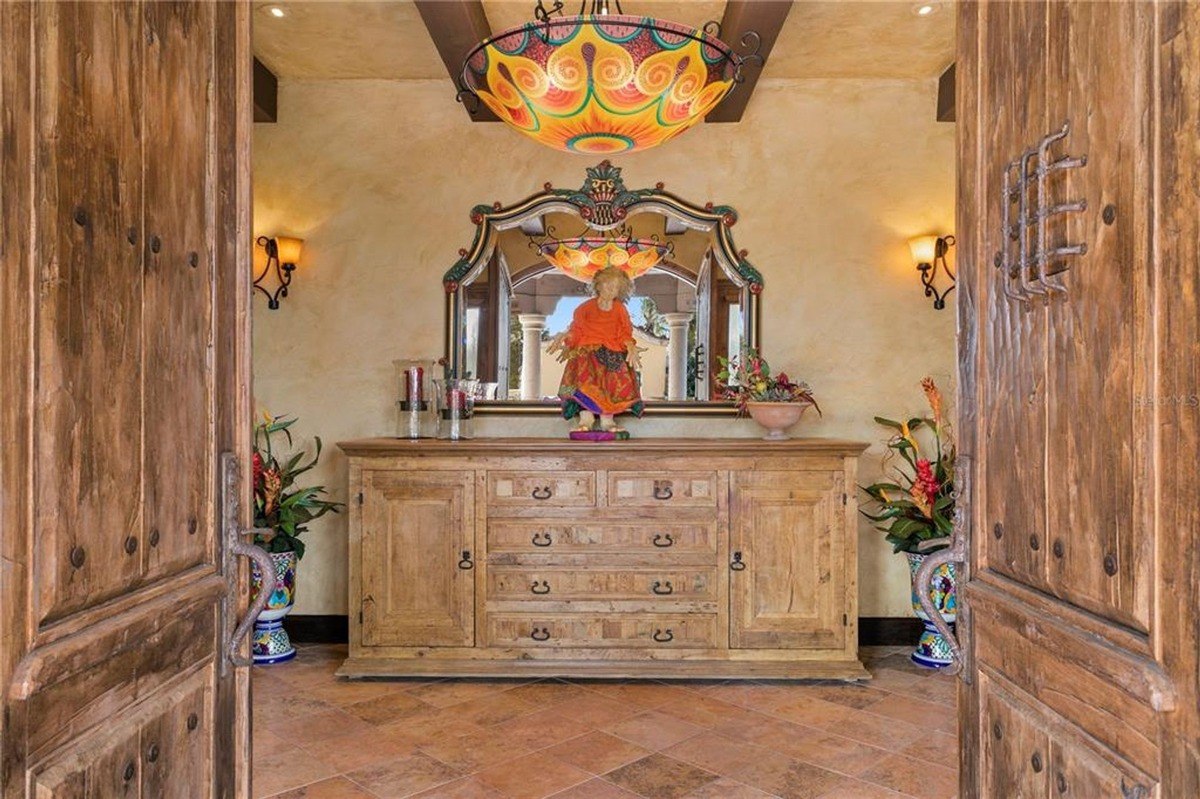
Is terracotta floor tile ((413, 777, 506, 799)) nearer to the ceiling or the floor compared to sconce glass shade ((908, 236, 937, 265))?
nearer to the floor

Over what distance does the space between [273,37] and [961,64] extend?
357 centimetres

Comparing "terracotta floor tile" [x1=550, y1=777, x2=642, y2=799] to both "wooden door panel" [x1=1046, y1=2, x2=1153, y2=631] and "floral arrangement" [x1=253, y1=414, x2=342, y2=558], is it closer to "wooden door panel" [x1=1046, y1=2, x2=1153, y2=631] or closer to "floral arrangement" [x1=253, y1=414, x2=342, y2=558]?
"wooden door panel" [x1=1046, y1=2, x2=1153, y2=631]

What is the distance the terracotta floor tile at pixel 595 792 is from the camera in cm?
258

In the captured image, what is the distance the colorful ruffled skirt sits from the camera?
13.8 ft

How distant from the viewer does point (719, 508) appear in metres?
3.76

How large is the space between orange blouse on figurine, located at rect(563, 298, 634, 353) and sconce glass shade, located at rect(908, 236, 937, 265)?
1614mm

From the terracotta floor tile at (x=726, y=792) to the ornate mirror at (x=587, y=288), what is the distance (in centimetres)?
211

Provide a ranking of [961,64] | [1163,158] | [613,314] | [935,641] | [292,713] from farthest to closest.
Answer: [613,314] < [935,641] < [292,713] < [961,64] < [1163,158]

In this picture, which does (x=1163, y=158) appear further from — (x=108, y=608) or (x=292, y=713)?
(x=292, y=713)

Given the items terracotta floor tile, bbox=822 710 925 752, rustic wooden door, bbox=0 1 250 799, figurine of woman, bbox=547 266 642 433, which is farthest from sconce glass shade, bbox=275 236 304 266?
terracotta floor tile, bbox=822 710 925 752

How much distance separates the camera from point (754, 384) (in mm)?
4188

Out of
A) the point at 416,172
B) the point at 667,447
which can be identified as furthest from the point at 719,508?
the point at 416,172

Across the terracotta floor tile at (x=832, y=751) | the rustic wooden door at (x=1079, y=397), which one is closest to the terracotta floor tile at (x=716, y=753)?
the terracotta floor tile at (x=832, y=751)

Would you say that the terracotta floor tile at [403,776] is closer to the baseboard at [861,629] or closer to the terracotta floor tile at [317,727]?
the terracotta floor tile at [317,727]
